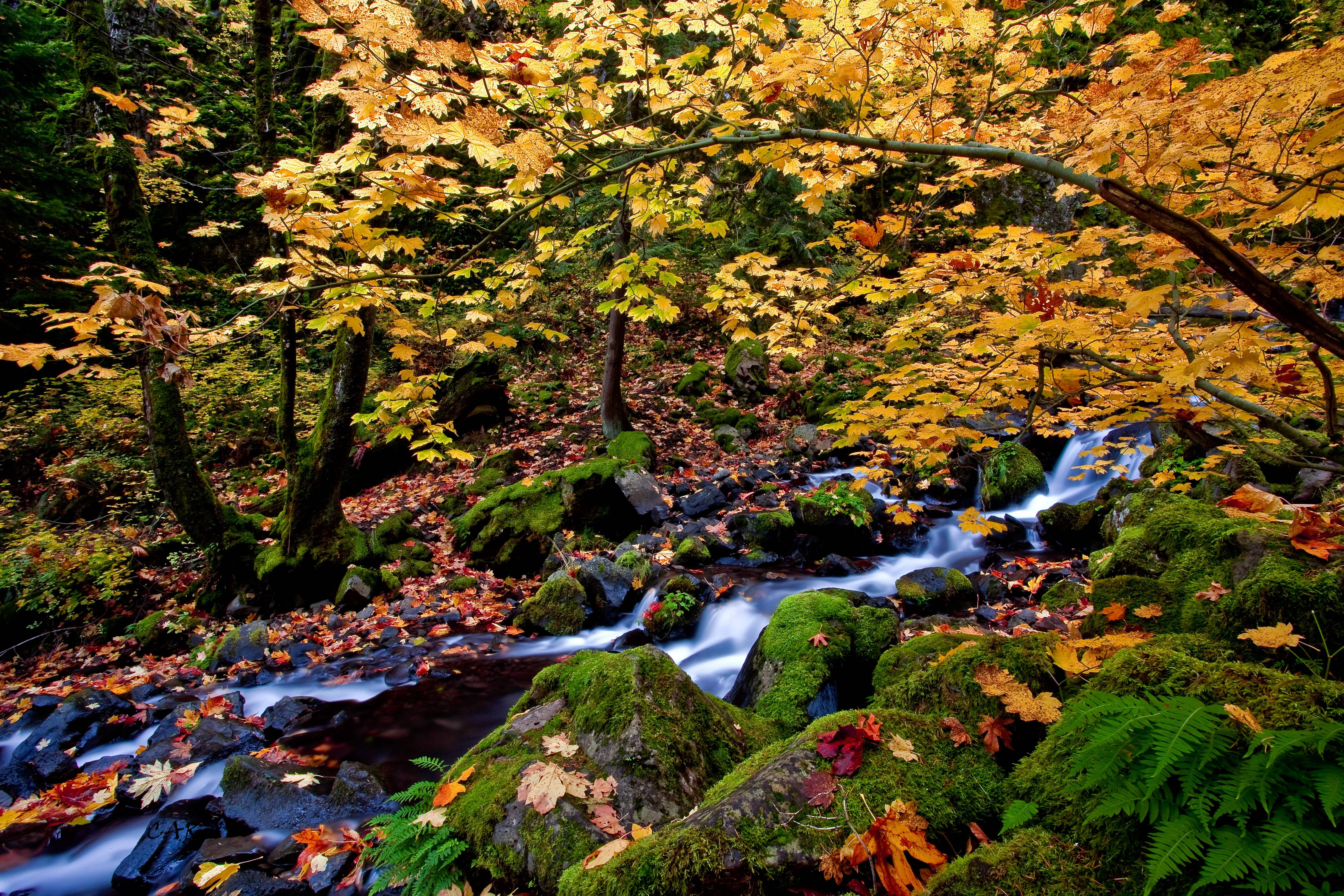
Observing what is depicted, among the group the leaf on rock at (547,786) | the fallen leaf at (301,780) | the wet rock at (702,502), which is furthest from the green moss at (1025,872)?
the wet rock at (702,502)

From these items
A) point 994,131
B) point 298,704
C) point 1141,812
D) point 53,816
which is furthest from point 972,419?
point 53,816

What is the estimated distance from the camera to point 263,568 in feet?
24.2

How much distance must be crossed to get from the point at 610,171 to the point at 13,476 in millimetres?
13683

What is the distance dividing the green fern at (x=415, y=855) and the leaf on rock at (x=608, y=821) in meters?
0.62

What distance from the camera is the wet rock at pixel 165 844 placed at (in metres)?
3.58

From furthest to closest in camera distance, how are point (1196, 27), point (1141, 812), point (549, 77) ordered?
point (1196, 27) < point (549, 77) < point (1141, 812)

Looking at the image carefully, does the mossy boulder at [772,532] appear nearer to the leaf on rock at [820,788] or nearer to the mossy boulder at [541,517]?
the mossy boulder at [541,517]

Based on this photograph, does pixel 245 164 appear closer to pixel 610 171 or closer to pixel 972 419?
pixel 610 171

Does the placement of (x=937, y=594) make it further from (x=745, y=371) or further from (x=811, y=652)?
(x=745, y=371)

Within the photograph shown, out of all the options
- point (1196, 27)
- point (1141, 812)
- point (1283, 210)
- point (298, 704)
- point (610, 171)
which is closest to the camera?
point (1141, 812)

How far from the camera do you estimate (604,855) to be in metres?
2.04

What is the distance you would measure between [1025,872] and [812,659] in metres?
2.30

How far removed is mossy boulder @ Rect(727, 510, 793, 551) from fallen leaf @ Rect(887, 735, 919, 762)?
6103 millimetres

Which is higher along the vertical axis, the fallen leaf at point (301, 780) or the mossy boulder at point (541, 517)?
the mossy boulder at point (541, 517)
